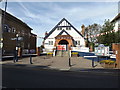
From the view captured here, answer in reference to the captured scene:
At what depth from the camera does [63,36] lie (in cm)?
3488

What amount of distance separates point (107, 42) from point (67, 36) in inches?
559

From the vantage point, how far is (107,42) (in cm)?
2212

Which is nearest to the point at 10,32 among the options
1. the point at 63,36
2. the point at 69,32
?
the point at 63,36

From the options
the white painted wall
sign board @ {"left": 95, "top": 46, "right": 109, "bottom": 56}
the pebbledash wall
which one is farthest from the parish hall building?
sign board @ {"left": 95, "top": 46, "right": 109, "bottom": 56}

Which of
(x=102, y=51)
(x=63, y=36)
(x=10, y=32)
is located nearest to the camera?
(x=102, y=51)

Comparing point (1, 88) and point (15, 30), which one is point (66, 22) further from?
point (1, 88)

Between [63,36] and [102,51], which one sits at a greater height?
[63,36]

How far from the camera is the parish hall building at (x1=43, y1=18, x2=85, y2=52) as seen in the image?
115 ft

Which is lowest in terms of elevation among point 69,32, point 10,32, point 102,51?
point 102,51

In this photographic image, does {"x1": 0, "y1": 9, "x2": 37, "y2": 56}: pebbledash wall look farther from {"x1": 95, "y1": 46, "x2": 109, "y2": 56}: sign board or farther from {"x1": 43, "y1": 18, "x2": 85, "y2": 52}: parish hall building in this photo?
{"x1": 95, "y1": 46, "x2": 109, "y2": 56}: sign board

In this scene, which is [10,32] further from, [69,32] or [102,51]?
[102,51]

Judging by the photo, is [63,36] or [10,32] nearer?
[10,32]

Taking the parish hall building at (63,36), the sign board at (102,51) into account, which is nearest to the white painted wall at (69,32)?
the parish hall building at (63,36)

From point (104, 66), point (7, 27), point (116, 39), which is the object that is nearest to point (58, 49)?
point (7, 27)
